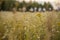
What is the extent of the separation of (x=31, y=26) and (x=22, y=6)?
0.19 metres

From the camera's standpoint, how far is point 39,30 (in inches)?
46.4

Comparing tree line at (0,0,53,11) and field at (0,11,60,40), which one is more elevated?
tree line at (0,0,53,11)

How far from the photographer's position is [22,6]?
1.24 m

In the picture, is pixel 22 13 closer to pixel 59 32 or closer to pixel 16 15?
pixel 16 15

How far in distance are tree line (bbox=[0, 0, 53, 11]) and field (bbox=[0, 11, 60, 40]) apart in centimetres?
4

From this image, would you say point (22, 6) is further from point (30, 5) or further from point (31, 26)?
point (31, 26)

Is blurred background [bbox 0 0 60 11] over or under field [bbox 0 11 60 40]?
over

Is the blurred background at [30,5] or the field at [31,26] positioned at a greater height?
the blurred background at [30,5]

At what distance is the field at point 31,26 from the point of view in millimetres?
1164

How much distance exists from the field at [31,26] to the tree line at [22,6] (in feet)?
0.14

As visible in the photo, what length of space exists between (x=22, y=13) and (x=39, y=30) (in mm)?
201

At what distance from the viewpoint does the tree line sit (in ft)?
3.99

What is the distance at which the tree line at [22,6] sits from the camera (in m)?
1.22

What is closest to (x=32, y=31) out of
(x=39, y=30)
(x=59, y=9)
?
Answer: (x=39, y=30)
